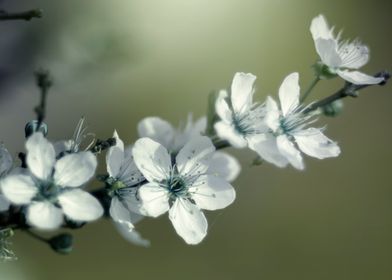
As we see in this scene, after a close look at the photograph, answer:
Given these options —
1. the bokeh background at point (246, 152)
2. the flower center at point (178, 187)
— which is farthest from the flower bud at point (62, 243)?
the bokeh background at point (246, 152)

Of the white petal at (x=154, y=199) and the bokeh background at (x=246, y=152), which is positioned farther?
the bokeh background at (x=246, y=152)

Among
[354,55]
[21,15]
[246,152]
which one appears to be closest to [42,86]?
[21,15]

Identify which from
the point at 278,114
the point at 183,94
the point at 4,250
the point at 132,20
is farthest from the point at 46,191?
the point at 183,94

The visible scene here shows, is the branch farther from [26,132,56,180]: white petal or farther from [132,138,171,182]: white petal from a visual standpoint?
[26,132,56,180]: white petal

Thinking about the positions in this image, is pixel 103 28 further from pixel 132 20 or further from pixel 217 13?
pixel 217 13

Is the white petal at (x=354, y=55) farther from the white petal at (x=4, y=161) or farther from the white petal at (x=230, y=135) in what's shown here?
the white petal at (x=4, y=161)

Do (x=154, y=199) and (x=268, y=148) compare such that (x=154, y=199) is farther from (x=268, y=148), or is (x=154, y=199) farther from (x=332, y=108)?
(x=332, y=108)

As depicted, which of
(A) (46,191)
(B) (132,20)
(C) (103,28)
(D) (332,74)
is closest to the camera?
(A) (46,191)

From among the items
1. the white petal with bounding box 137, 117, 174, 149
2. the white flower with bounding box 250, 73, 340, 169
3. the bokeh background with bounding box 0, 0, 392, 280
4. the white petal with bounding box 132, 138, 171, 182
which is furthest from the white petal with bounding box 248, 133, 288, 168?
the bokeh background with bounding box 0, 0, 392, 280
